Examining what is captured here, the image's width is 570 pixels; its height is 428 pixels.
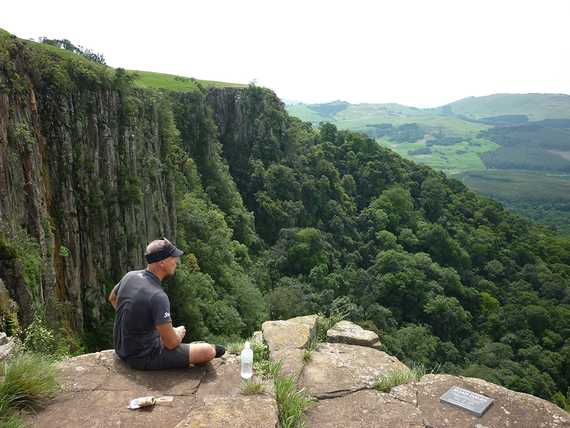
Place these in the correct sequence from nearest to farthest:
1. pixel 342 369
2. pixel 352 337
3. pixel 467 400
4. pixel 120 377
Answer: pixel 467 400, pixel 120 377, pixel 342 369, pixel 352 337

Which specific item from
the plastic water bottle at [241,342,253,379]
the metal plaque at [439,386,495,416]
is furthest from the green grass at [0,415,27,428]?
the metal plaque at [439,386,495,416]

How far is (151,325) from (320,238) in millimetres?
59568

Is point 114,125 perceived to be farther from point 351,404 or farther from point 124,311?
point 351,404

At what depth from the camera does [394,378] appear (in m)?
7.67

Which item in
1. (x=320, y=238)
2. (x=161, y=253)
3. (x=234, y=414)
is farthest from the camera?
(x=320, y=238)

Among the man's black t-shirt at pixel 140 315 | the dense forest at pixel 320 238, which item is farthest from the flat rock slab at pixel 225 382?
the dense forest at pixel 320 238

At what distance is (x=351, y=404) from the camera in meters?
7.04

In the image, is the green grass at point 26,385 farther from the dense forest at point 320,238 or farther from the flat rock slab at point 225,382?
the dense forest at point 320,238

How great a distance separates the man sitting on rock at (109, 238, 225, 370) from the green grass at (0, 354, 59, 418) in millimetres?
1191

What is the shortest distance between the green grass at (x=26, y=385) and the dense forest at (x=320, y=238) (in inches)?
446

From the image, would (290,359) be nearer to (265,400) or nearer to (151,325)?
(265,400)

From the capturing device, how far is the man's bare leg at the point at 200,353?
7570 millimetres

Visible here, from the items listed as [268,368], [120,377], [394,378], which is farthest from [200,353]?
[394,378]

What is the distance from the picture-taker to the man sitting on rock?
285 inches
